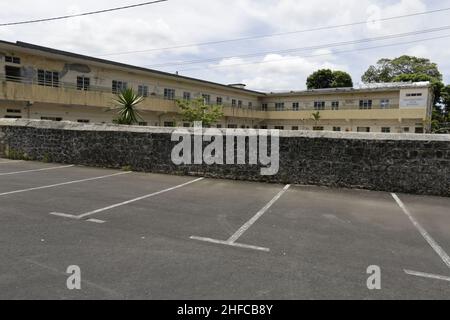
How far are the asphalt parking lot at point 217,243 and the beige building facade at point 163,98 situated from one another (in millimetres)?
15104

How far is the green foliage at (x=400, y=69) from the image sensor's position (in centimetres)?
5122

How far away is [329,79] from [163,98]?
37161 millimetres

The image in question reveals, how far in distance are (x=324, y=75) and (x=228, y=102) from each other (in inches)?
995

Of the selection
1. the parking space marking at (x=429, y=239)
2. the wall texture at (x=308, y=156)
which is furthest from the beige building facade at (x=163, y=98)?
the parking space marking at (x=429, y=239)

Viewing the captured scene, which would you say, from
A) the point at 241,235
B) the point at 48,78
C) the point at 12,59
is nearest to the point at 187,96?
the point at 48,78

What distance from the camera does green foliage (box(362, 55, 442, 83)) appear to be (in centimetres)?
5122

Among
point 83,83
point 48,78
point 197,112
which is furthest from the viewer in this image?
point 197,112

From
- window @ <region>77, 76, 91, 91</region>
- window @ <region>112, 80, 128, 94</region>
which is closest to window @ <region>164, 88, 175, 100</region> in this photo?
window @ <region>112, 80, 128, 94</region>

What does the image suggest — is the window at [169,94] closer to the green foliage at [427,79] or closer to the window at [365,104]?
the window at [365,104]

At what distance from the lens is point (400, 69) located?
2137 inches

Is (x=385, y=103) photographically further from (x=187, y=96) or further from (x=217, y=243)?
(x=217, y=243)

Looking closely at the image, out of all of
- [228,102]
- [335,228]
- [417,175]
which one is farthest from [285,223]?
[228,102]

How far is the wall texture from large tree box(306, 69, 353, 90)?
50.3 m

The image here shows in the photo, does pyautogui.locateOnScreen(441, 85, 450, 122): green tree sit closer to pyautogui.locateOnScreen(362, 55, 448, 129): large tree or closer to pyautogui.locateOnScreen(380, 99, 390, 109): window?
pyautogui.locateOnScreen(362, 55, 448, 129): large tree
